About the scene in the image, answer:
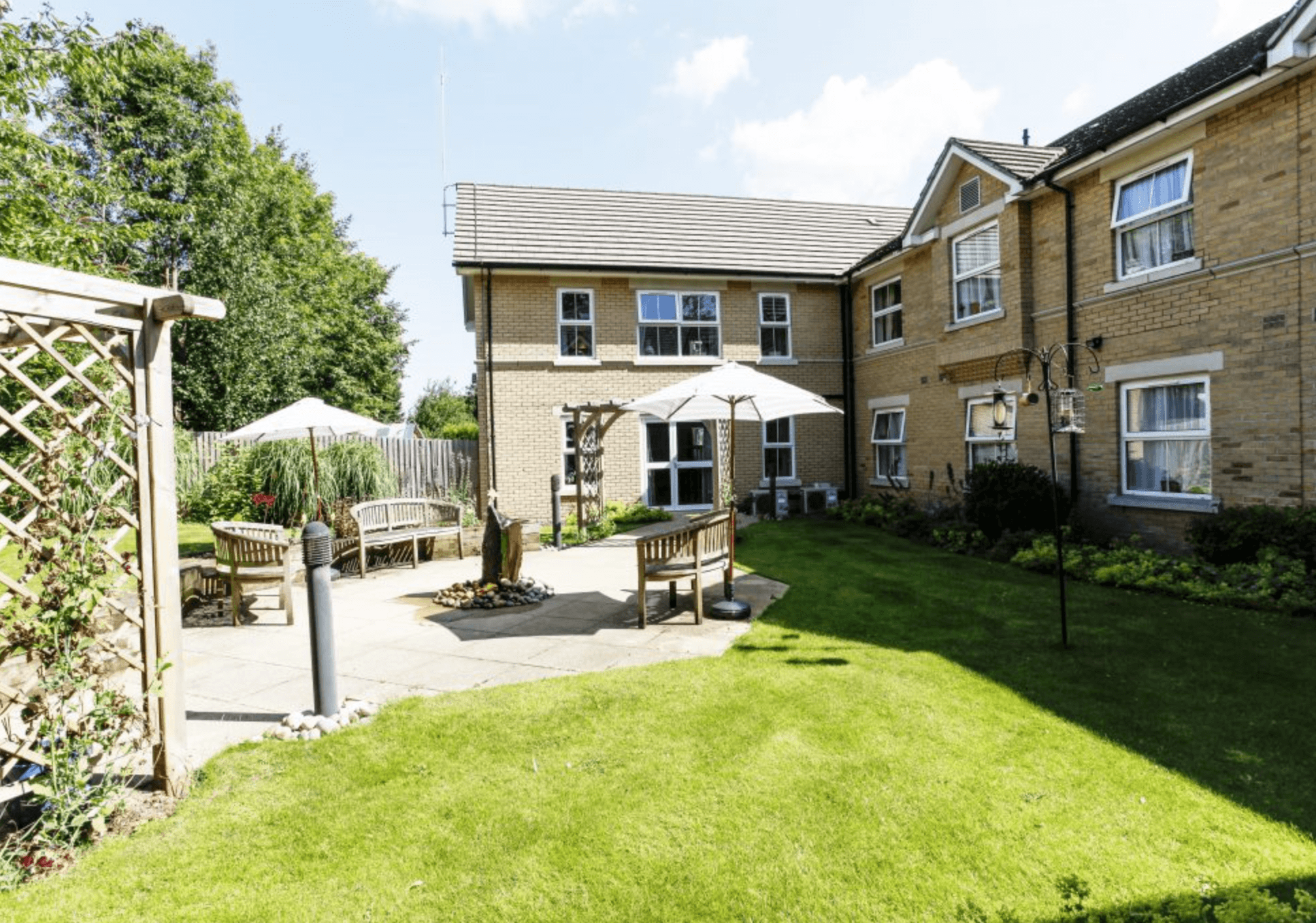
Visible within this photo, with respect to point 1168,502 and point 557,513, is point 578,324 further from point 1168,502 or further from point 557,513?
point 1168,502

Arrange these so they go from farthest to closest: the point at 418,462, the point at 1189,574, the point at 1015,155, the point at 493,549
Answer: the point at 418,462, the point at 1015,155, the point at 493,549, the point at 1189,574

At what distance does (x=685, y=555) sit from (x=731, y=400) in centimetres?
171

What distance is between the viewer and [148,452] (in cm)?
341

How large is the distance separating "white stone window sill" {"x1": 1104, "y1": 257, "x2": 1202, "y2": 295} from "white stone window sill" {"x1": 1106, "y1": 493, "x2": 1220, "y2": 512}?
2869 millimetres

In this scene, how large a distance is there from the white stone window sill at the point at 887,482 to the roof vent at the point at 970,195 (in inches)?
219

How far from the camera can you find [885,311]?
15.7 meters

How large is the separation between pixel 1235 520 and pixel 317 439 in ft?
51.0

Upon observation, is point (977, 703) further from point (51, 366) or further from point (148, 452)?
point (51, 366)

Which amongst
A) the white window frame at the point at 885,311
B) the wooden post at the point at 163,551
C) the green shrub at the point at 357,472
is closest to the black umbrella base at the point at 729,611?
the wooden post at the point at 163,551

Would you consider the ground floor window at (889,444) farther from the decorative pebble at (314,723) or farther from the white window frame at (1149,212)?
the decorative pebble at (314,723)

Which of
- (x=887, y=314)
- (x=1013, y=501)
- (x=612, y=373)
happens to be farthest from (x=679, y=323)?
(x=1013, y=501)

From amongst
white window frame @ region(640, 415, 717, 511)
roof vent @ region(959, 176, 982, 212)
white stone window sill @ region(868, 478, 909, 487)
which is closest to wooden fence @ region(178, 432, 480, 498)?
white window frame @ region(640, 415, 717, 511)

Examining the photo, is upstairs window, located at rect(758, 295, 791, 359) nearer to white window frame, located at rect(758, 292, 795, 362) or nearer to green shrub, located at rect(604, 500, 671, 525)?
white window frame, located at rect(758, 292, 795, 362)

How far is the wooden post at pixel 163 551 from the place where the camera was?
3438mm
